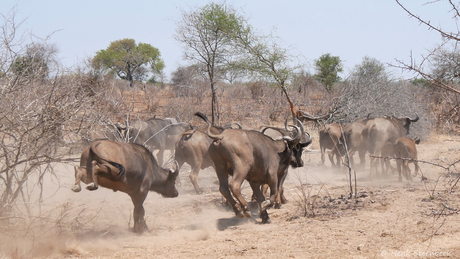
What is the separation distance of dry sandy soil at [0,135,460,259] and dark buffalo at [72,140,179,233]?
37 centimetres

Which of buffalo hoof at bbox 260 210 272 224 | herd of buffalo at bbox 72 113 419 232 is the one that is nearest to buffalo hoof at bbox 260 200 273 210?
herd of buffalo at bbox 72 113 419 232

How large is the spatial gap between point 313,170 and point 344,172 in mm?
1036

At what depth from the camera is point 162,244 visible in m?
6.45

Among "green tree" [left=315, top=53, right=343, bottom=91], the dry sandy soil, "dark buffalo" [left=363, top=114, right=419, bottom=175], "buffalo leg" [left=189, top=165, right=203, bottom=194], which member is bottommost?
the dry sandy soil

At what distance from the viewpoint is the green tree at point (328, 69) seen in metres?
32.1

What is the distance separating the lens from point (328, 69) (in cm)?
3328

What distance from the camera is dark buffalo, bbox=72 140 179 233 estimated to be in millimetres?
6516

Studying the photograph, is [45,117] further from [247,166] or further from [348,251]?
[348,251]

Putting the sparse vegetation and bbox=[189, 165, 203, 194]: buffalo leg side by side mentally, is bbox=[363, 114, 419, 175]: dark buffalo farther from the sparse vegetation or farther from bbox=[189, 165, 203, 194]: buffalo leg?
bbox=[189, 165, 203, 194]: buffalo leg

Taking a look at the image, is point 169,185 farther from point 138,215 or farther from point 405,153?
point 405,153

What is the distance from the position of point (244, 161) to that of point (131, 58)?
35.7 metres

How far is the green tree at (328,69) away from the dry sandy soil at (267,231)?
74.5 feet

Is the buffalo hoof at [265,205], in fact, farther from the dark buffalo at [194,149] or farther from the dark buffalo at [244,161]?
the dark buffalo at [194,149]

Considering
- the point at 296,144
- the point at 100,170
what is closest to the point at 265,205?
the point at 296,144
